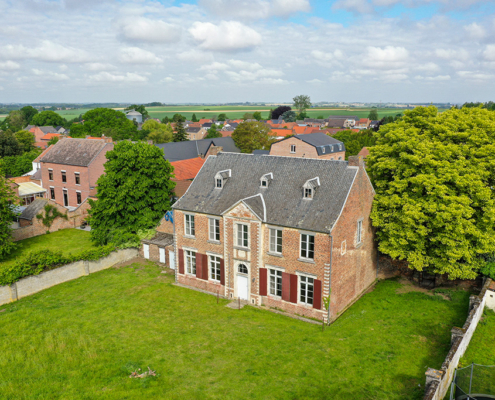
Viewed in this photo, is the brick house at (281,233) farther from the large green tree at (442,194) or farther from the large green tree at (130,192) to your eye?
the large green tree at (130,192)

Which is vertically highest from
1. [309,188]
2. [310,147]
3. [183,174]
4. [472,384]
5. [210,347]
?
[309,188]

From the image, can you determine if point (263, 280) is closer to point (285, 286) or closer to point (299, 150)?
point (285, 286)

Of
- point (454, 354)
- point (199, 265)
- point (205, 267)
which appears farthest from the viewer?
point (199, 265)

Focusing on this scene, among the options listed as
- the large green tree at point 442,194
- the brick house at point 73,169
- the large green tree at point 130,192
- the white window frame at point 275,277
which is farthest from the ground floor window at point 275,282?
the brick house at point 73,169

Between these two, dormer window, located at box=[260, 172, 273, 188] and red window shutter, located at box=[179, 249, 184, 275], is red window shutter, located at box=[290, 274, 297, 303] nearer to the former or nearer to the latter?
dormer window, located at box=[260, 172, 273, 188]

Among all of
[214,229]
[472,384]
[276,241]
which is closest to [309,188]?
[276,241]
